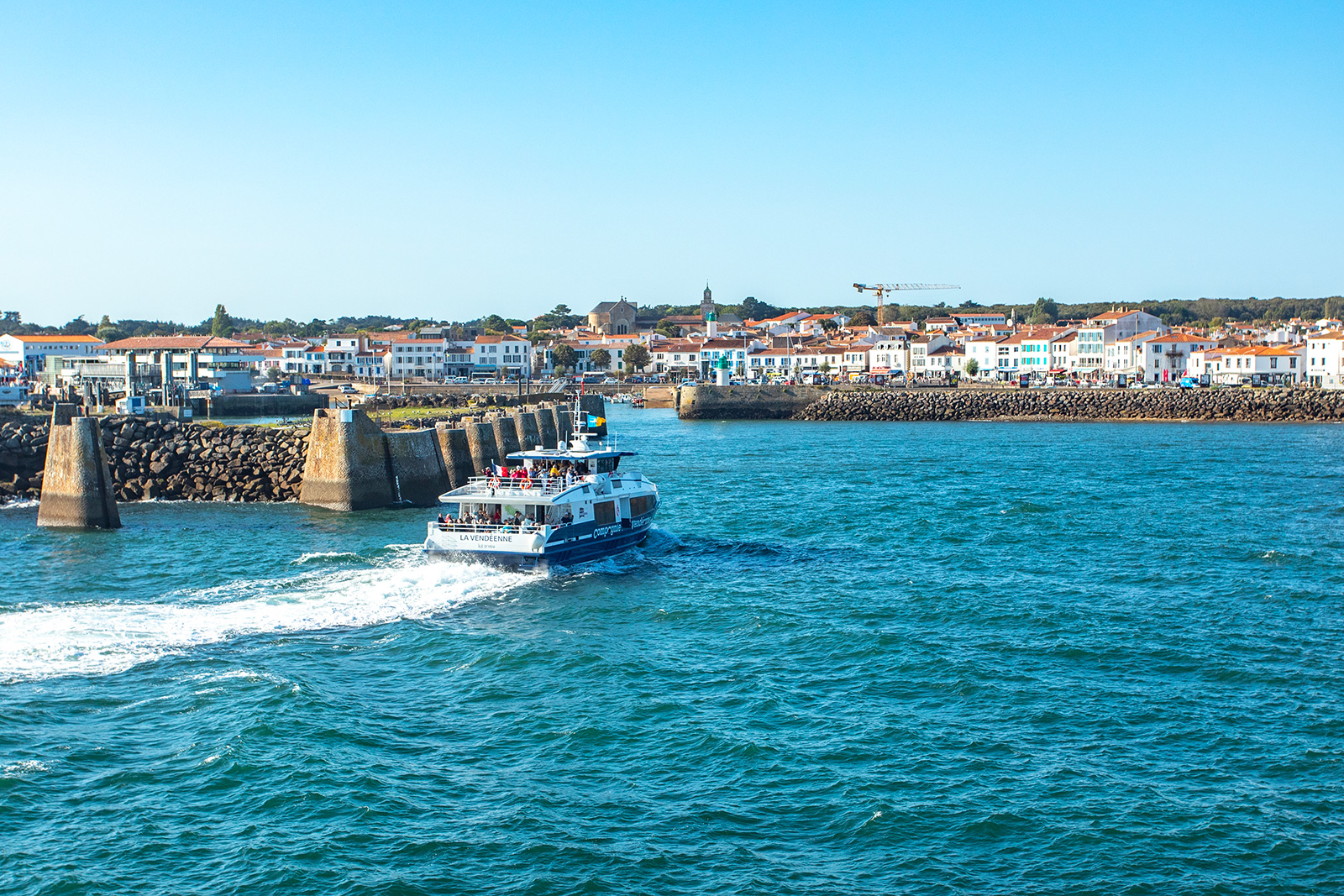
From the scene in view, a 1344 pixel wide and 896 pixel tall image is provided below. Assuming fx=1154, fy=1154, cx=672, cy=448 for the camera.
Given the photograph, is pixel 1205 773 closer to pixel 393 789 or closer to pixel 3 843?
pixel 393 789

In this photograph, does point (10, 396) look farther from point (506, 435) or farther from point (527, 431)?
point (506, 435)

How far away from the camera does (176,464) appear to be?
5056 cm

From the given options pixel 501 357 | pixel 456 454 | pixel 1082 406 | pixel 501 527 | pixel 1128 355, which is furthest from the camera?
pixel 501 357

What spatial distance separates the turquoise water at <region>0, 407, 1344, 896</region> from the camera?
16344 millimetres

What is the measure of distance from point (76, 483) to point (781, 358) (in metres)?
133

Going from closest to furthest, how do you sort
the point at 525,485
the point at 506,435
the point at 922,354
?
the point at 525,485 → the point at 506,435 → the point at 922,354

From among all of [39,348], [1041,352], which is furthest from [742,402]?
[39,348]

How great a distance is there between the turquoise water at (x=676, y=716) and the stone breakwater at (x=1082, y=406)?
7084cm

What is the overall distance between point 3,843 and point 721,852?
10.3m

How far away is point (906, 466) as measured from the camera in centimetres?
7012

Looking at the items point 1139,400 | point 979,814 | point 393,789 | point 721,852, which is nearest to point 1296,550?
point 979,814

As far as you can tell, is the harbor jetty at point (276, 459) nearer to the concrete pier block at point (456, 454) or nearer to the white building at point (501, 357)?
the concrete pier block at point (456, 454)

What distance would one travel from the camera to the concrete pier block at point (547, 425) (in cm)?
6209

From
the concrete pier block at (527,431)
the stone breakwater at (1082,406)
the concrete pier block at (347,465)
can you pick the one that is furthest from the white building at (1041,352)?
the concrete pier block at (347,465)
